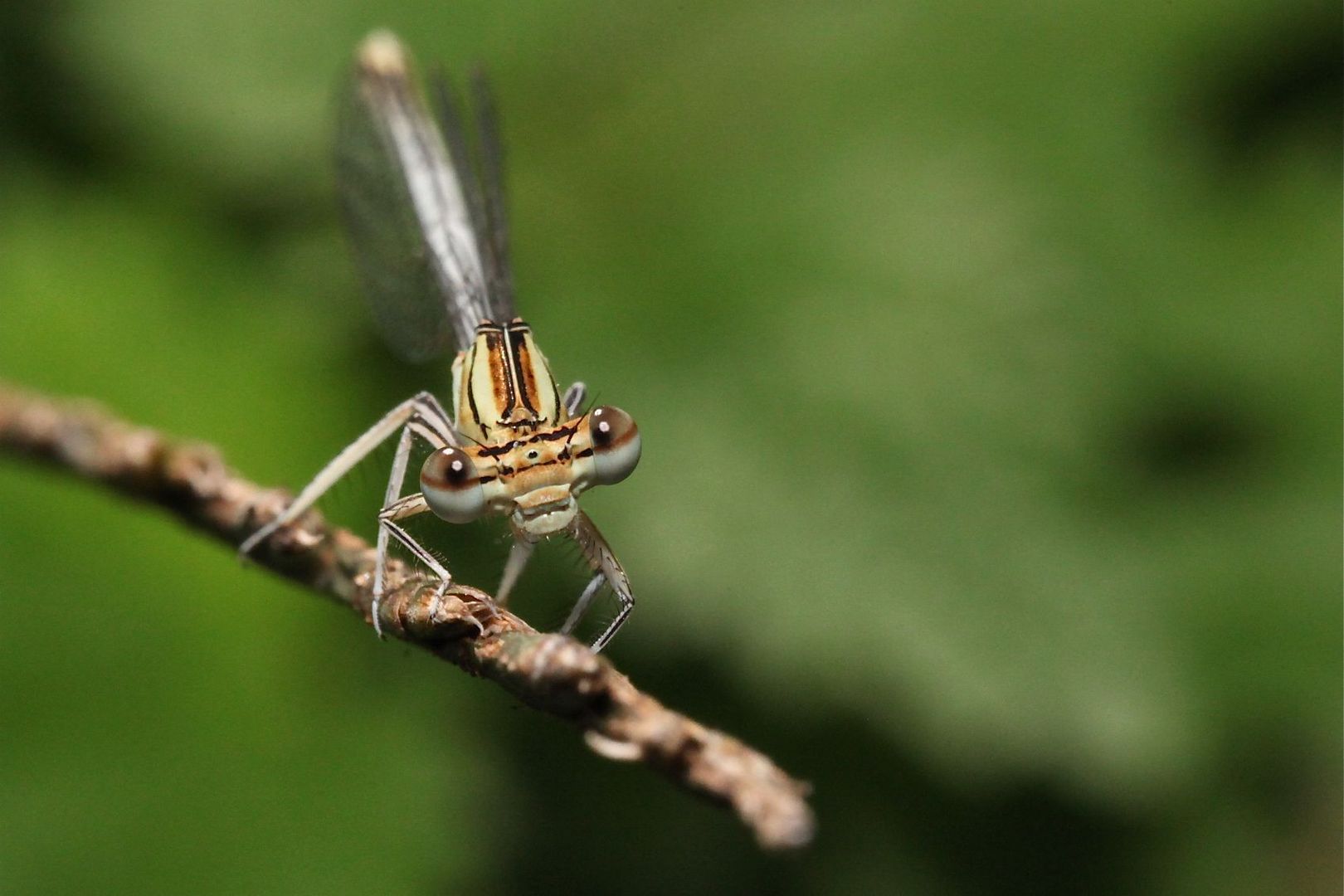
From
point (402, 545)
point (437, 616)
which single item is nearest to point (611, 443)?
point (402, 545)

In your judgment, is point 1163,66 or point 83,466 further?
point 1163,66

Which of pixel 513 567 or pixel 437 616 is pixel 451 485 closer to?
pixel 513 567

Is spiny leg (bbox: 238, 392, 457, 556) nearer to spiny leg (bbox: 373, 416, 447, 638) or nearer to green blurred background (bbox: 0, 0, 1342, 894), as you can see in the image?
spiny leg (bbox: 373, 416, 447, 638)

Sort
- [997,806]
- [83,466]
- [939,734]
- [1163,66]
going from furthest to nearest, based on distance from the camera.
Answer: [1163,66]
[997,806]
[939,734]
[83,466]

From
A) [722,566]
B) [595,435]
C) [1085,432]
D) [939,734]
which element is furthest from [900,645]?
[595,435]

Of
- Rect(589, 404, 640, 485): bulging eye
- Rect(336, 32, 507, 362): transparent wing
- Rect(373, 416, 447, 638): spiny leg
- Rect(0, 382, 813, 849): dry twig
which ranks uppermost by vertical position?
Rect(336, 32, 507, 362): transparent wing

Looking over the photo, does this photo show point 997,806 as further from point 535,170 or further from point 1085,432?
point 535,170

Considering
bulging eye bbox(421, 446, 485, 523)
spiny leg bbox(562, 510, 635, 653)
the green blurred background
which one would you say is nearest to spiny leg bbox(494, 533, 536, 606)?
spiny leg bbox(562, 510, 635, 653)
